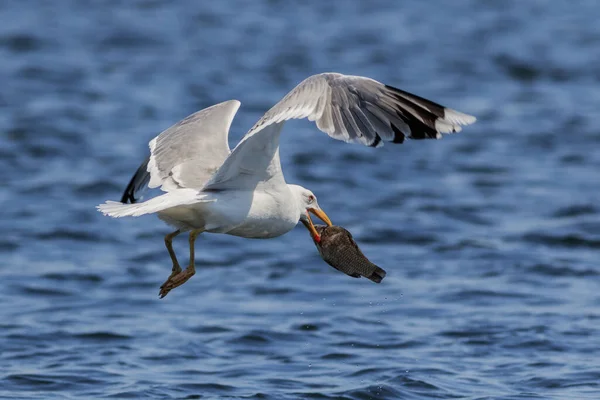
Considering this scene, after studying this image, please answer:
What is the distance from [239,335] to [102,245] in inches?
128

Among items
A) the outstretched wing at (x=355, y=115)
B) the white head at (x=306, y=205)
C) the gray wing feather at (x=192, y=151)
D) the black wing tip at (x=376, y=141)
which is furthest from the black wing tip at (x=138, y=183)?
the black wing tip at (x=376, y=141)

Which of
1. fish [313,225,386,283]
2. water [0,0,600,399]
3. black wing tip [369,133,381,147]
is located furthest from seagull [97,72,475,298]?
water [0,0,600,399]

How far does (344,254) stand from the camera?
7.73 metres

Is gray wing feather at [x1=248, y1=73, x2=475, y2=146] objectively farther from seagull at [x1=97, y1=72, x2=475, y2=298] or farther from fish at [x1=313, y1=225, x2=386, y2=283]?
fish at [x1=313, y1=225, x2=386, y2=283]

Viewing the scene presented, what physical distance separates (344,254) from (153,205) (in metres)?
1.57

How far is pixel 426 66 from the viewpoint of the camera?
1953 cm

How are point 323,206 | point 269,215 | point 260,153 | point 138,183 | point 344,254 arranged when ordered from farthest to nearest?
point 323,206
point 138,183
point 344,254
point 269,215
point 260,153

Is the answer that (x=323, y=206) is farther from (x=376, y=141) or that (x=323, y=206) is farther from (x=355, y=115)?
(x=376, y=141)

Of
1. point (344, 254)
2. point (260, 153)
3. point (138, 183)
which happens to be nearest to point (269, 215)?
point (260, 153)

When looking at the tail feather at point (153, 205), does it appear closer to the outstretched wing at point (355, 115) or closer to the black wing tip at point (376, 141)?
the outstretched wing at point (355, 115)

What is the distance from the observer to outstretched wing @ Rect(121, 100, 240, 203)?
25.1 feet

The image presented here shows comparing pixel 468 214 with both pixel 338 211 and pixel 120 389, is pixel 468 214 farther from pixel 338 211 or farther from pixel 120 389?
pixel 120 389

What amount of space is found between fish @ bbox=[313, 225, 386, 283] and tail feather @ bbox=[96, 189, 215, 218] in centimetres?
108

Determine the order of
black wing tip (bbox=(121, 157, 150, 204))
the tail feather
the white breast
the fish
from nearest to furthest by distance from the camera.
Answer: the tail feather, the white breast, the fish, black wing tip (bbox=(121, 157, 150, 204))
